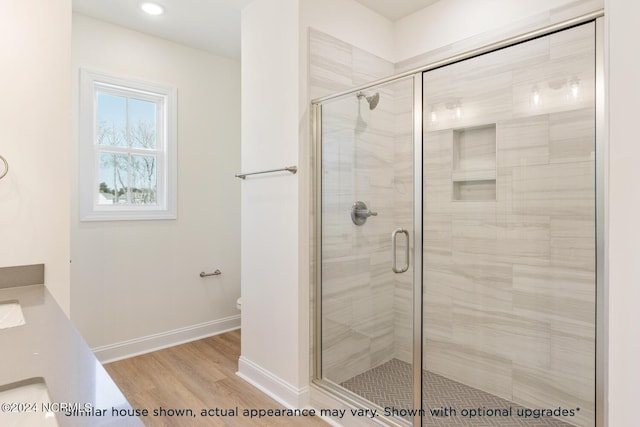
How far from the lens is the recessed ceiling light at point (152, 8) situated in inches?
100.0

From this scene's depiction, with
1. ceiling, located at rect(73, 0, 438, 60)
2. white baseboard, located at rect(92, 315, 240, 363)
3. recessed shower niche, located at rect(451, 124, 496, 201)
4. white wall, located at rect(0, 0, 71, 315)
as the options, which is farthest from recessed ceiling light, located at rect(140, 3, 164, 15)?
white baseboard, located at rect(92, 315, 240, 363)

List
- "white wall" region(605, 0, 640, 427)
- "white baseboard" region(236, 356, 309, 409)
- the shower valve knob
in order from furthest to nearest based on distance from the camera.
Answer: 1. the shower valve knob
2. "white baseboard" region(236, 356, 309, 409)
3. "white wall" region(605, 0, 640, 427)

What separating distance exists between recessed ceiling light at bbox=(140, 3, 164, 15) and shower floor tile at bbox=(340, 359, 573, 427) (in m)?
2.79

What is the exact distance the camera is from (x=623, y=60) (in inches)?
40.8

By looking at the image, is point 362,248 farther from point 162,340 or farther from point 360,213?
point 162,340

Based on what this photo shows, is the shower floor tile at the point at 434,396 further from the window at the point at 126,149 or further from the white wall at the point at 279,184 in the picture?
the window at the point at 126,149

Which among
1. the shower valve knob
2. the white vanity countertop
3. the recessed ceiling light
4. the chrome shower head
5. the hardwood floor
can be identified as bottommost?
the hardwood floor

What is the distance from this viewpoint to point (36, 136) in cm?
156

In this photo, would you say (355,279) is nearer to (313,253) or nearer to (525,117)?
(313,253)

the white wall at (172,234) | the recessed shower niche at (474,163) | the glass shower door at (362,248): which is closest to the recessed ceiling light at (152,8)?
the white wall at (172,234)

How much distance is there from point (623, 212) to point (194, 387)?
243 centimetres

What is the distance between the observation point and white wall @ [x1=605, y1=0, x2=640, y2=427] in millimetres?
1022

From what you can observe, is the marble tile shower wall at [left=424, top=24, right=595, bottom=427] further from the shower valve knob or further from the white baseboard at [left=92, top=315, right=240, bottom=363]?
the white baseboard at [left=92, top=315, right=240, bottom=363]

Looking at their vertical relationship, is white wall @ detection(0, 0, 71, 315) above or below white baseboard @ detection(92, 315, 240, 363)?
above
